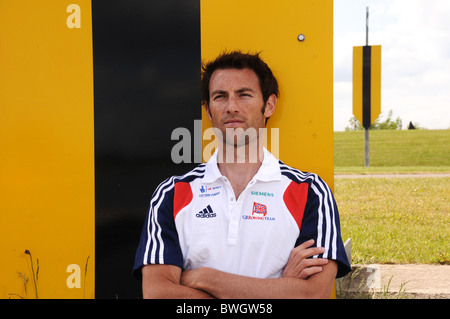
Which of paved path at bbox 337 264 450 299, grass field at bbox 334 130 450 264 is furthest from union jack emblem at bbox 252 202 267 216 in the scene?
grass field at bbox 334 130 450 264

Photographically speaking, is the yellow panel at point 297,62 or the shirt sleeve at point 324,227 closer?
the shirt sleeve at point 324,227

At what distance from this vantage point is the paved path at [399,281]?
324cm

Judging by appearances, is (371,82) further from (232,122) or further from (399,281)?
(232,122)

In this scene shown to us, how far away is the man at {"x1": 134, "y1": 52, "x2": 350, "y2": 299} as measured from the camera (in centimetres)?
181

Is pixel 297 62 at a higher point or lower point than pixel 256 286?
higher

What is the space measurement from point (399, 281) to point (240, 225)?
7.34ft

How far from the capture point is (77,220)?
2.61 m

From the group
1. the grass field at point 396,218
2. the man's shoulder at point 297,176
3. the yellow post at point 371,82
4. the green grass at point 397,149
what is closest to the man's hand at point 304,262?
the man's shoulder at point 297,176

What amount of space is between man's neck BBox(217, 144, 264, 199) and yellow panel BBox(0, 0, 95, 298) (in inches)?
35.5

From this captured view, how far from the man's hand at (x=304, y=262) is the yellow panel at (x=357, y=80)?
4.55 m

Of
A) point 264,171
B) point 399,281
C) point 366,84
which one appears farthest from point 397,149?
point 264,171

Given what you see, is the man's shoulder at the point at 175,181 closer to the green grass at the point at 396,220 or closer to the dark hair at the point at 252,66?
the dark hair at the point at 252,66

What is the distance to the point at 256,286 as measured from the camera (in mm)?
Result: 1760

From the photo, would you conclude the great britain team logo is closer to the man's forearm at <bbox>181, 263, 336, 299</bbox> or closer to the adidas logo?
the adidas logo
